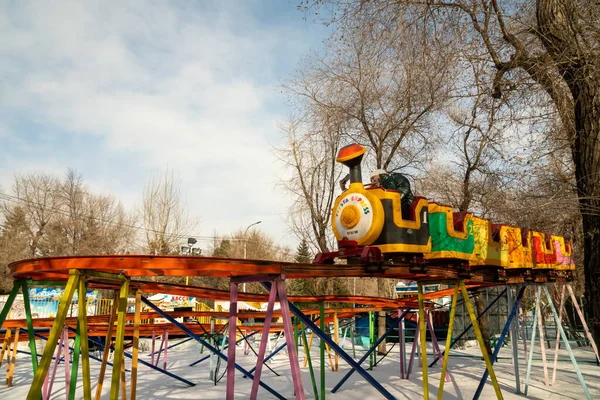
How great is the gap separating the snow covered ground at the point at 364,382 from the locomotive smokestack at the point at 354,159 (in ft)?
17.2

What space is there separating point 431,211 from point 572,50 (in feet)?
10.6

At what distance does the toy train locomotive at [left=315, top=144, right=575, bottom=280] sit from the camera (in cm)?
621

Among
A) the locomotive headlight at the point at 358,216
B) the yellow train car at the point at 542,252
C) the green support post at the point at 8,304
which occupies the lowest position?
the green support post at the point at 8,304

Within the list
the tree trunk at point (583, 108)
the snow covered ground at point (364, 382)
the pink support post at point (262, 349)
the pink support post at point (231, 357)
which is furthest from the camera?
the snow covered ground at point (364, 382)

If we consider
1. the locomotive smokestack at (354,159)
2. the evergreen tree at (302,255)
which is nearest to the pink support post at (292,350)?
the locomotive smokestack at (354,159)

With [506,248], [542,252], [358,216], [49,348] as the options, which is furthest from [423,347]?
[49,348]

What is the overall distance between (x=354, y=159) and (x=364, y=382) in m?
7.01

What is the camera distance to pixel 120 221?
123ft

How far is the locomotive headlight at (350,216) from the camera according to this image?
634 centimetres

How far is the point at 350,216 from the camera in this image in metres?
6.40

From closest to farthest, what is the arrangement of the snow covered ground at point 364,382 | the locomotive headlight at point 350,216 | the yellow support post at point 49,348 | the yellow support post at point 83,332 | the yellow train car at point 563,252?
the yellow support post at point 49,348, the yellow support post at point 83,332, the locomotive headlight at point 350,216, the yellow train car at point 563,252, the snow covered ground at point 364,382

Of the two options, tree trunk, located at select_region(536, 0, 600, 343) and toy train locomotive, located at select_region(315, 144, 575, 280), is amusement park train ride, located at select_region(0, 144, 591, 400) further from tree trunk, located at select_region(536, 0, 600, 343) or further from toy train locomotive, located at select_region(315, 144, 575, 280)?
tree trunk, located at select_region(536, 0, 600, 343)

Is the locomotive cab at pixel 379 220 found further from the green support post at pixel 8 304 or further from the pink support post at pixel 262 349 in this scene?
the green support post at pixel 8 304

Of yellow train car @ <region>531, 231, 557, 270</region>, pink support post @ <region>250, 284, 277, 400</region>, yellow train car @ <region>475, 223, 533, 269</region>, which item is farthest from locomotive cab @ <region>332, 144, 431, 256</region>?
yellow train car @ <region>531, 231, 557, 270</region>
